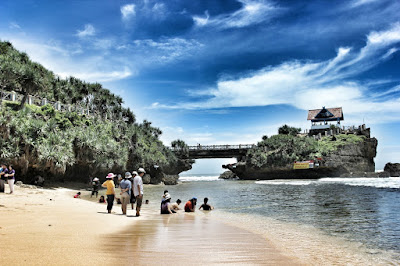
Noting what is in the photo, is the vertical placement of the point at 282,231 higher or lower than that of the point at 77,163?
lower

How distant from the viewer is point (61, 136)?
26.5 metres

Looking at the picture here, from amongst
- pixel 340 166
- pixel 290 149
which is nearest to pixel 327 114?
pixel 290 149

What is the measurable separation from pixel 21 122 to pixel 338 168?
2067 inches

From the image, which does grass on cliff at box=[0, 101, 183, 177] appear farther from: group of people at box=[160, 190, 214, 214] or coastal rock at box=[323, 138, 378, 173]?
coastal rock at box=[323, 138, 378, 173]

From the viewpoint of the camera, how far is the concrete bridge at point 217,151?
68.6 meters

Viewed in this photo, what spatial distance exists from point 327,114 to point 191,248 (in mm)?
77478

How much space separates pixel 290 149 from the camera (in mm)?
58312

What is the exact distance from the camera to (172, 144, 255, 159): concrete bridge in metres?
68.6

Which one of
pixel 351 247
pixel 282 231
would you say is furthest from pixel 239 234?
pixel 351 247

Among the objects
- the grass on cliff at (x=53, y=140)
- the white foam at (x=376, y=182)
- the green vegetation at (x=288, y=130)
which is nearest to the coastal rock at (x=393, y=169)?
the white foam at (x=376, y=182)

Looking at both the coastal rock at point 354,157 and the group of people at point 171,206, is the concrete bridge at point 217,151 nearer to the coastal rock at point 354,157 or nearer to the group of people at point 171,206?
the coastal rock at point 354,157

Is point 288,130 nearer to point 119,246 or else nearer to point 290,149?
point 290,149

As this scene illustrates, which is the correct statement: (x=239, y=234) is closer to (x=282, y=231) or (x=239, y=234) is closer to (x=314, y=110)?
(x=282, y=231)

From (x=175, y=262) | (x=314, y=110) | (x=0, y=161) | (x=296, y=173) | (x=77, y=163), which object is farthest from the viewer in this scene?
(x=314, y=110)
